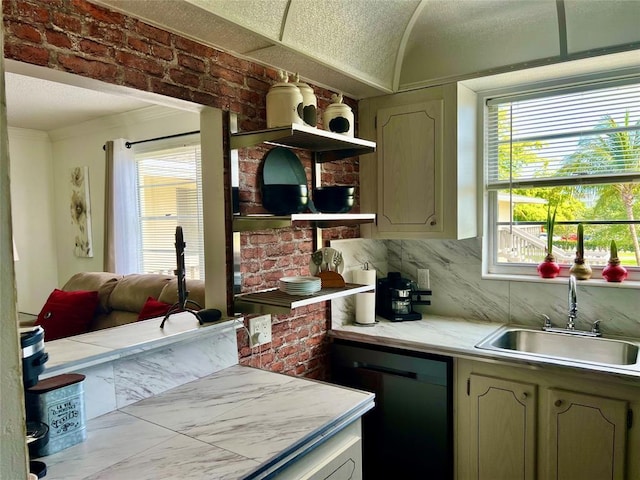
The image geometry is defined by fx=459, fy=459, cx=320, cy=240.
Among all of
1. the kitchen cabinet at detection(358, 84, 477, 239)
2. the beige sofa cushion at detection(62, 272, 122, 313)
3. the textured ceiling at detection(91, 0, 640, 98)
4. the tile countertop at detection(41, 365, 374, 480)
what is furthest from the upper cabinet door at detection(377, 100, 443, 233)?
the beige sofa cushion at detection(62, 272, 122, 313)

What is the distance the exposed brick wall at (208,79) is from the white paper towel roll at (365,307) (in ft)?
0.69

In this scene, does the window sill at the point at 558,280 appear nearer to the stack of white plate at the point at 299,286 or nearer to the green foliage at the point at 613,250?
the green foliage at the point at 613,250

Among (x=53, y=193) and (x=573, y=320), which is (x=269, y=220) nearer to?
(x=573, y=320)

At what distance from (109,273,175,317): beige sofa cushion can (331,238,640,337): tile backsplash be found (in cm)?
118

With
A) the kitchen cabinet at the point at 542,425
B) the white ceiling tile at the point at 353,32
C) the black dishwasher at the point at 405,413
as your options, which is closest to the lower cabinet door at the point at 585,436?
the kitchen cabinet at the point at 542,425

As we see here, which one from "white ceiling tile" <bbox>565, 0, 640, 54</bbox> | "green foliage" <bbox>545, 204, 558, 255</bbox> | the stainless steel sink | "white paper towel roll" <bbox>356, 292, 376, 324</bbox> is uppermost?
"white ceiling tile" <bbox>565, 0, 640, 54</bbox>

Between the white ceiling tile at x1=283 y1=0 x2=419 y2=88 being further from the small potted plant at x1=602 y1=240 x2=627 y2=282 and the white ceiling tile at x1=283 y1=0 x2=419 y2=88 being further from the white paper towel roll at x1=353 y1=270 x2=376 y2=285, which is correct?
the small potted plant at x1=602 y1=240 x2=627 y2=282

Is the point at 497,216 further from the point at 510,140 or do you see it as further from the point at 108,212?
the point at 108,212

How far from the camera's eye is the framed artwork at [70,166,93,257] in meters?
4.02

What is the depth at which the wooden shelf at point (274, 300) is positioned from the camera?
185 centimetres

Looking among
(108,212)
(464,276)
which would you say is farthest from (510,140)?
(108,212)

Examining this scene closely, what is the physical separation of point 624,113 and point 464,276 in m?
1.18

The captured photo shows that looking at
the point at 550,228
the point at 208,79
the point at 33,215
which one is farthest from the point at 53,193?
the point at 550,228

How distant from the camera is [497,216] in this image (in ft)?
8.97
